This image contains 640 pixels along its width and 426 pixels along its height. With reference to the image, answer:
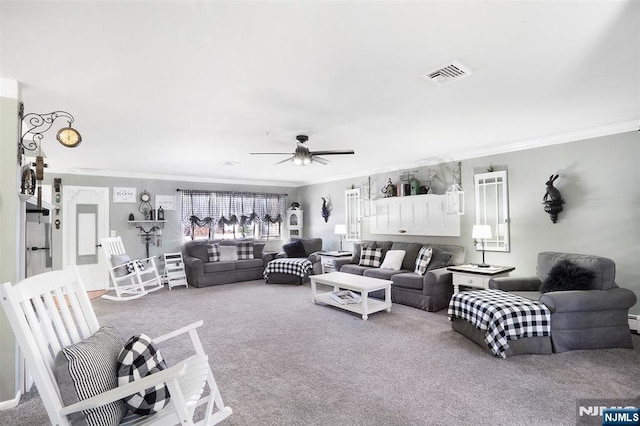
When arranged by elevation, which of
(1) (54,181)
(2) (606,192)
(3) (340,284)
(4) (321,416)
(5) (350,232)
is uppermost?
(1) (54,181)

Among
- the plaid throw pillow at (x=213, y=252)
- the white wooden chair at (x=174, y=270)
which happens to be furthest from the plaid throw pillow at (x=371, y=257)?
the white wooden chair at (x=174, y=270)

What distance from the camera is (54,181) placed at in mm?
5766

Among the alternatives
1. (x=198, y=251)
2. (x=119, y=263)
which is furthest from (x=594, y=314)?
(x=119, y=263)

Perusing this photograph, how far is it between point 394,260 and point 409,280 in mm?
703

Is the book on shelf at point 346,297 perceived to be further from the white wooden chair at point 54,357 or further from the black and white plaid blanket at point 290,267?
the white wooden chair at point 54,357

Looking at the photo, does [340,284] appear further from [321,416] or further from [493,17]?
[493,17]

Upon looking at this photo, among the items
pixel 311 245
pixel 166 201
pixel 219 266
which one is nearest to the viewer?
pixel 219 266

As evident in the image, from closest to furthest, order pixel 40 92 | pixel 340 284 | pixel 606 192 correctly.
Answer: pixel 40 92 → pixel 606 192 → pixel 340 284

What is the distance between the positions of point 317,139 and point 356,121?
2.59 ft

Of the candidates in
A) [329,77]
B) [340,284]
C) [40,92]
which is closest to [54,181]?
[40,92]

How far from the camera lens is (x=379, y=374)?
103 inches

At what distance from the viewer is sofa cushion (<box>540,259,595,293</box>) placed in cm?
311

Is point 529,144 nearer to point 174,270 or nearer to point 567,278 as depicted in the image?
point 567,278

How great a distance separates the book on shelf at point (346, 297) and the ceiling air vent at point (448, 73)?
2903 millimetres
